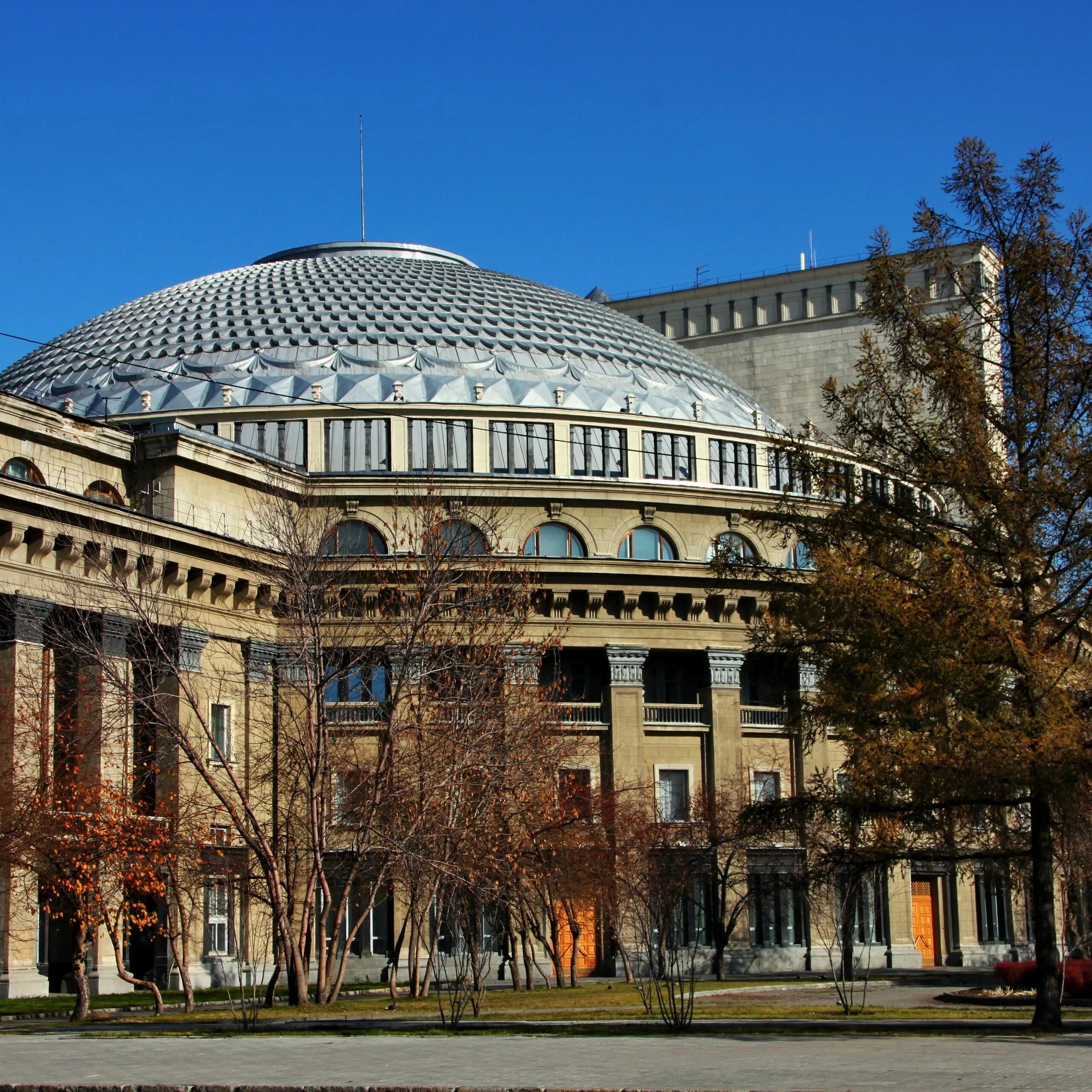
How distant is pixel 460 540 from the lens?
136 feet

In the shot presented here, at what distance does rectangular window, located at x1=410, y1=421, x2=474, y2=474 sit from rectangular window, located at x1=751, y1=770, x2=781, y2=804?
44.6 feet

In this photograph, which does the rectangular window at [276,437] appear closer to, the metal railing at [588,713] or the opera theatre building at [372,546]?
the opera theatre building at [372,546]

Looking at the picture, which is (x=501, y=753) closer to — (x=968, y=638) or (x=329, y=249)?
(x=968, y=638)

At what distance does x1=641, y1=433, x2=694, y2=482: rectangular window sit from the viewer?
5784 centimetres

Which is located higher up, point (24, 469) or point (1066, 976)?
point (24, 469)

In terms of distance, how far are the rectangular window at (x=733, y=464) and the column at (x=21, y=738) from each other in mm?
26948

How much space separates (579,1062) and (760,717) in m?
35.8

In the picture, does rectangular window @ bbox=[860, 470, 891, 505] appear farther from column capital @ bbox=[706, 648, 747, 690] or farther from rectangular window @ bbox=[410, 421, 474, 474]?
rectangular window @ bbox=[410, 421, 474, 474]

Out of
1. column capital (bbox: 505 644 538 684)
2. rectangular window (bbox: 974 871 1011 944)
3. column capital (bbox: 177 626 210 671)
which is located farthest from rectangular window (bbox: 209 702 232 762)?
rectangular window (bbox: 974 871 1011 944)

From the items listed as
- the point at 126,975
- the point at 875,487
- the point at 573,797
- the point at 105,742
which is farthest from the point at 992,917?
the point at 126,975

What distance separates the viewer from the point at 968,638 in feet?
71.3

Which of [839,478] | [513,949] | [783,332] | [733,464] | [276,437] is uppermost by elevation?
[783,332]

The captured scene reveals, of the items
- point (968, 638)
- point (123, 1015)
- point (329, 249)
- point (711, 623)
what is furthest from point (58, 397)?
point (968, 638)

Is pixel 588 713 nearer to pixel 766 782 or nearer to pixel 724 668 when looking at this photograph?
pixel 724 668
